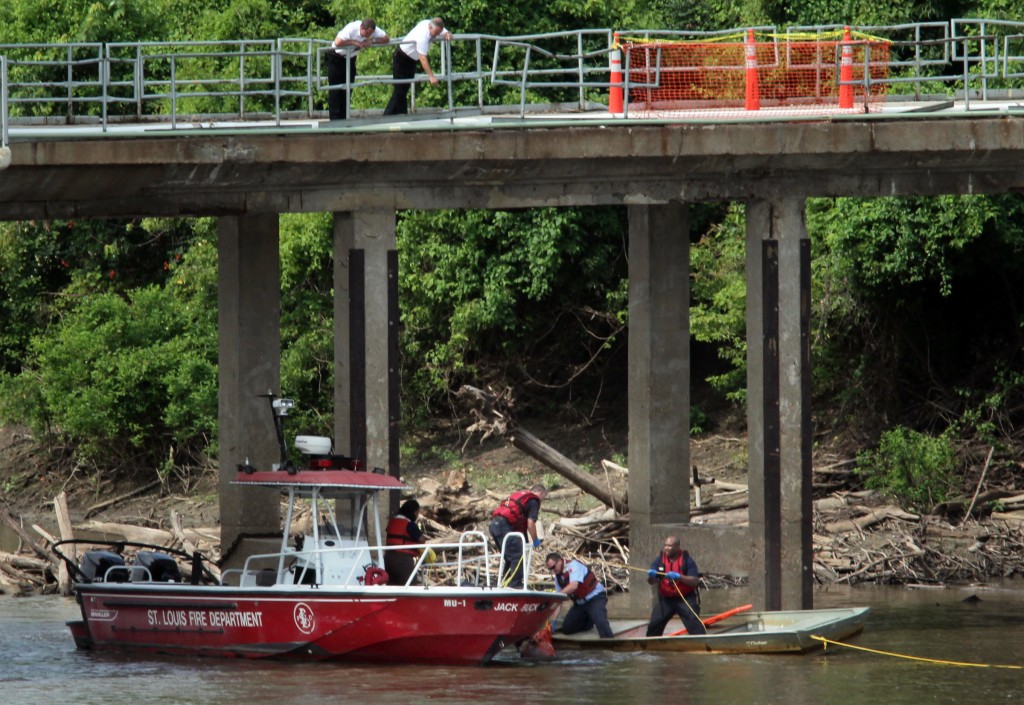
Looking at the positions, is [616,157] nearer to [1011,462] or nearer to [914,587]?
[914,587]

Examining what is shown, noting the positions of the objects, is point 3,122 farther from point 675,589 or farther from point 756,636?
point 756,636

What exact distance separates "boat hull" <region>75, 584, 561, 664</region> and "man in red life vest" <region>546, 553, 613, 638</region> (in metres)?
1.12

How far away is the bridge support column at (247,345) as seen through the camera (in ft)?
76.5

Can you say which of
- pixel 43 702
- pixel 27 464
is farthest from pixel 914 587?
pixel 27 464

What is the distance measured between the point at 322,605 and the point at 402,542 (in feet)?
5.22

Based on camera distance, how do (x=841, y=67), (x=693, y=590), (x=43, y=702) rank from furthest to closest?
(x=841, y=67), (x=693, y=590), (x=43, y=702)

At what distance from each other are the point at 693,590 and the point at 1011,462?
1130cm

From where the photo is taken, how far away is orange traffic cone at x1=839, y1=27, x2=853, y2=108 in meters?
21.3

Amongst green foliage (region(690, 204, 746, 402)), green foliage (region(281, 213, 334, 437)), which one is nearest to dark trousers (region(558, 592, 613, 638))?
green foliage (region(690, 204, 746, 402))

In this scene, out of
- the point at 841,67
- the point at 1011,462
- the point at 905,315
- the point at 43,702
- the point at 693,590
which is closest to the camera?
the point at 43,702

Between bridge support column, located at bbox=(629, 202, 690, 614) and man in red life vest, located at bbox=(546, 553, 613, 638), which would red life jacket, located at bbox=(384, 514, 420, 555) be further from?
bridge support column, located at bbox=(629, 202, 690, 614)

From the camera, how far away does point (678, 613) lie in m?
19.6

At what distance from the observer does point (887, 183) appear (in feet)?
68.3

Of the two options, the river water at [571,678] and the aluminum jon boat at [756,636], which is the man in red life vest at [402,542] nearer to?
the river water at [571,678]
